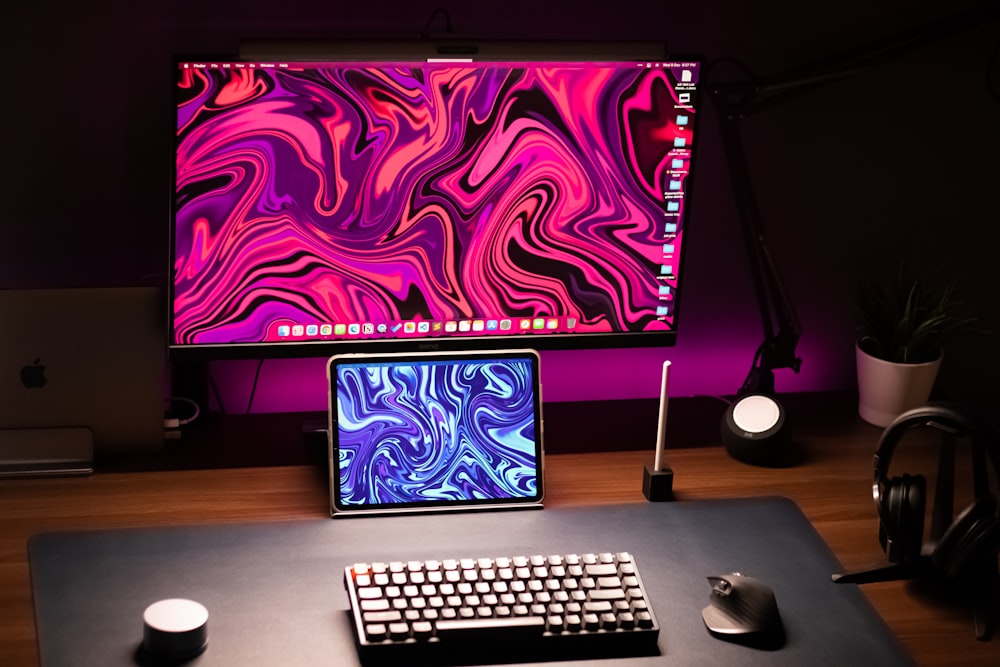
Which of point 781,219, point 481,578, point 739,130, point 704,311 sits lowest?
point 481,578

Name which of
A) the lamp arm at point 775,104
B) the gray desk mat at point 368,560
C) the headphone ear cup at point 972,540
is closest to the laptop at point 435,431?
the gray desk mat at point 368,560

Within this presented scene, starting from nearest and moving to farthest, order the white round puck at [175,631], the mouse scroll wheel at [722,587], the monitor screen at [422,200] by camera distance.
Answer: the white round puck at [175,631] → the mouse scroll wheel at [722,587] → the monitor screen at [422,200]

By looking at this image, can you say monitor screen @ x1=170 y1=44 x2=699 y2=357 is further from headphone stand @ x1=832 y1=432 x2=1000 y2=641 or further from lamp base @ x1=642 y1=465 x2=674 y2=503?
headphone stand @ x1=832 y1=432 x2=1000 y2=641

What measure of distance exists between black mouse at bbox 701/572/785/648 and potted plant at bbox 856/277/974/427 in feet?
1.79

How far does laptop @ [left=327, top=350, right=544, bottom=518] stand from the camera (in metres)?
1.44

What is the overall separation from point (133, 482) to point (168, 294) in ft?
0.78

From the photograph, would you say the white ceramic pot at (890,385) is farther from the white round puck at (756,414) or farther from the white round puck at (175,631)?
the white round puck at (175,631)

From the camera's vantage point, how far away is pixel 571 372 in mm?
1792

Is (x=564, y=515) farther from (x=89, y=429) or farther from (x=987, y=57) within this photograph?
(x=987, y=57)

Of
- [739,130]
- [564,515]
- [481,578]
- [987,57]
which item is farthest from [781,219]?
[481,578]

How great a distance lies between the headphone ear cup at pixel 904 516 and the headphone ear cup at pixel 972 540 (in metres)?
0.03

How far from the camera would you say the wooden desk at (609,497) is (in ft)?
4.14

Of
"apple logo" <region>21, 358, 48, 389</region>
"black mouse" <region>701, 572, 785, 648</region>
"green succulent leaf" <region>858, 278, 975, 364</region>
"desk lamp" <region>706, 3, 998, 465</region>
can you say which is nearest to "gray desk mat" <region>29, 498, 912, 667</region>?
"black mouse" <region>701, 572, 785, 648</region>

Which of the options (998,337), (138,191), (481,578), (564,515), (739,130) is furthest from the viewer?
(998,337)
